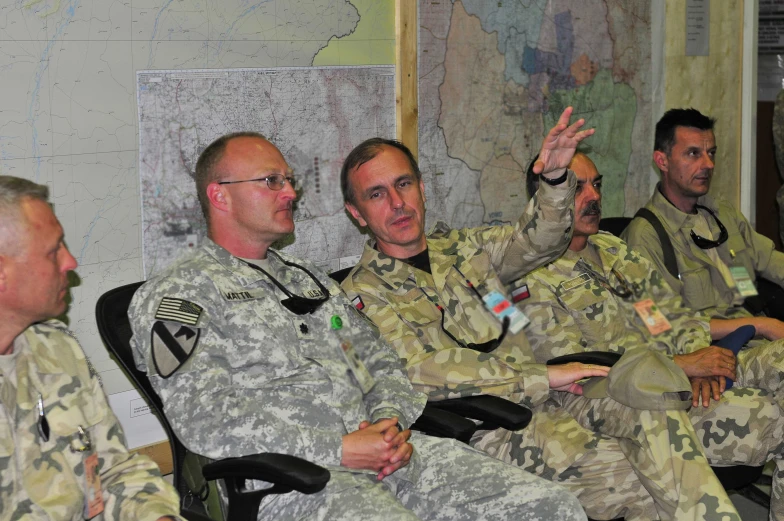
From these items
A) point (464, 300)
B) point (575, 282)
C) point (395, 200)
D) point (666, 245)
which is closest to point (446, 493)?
point (464, 300)

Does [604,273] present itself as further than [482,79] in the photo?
No

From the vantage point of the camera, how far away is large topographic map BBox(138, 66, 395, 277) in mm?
3078

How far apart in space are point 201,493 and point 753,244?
9.24 ft

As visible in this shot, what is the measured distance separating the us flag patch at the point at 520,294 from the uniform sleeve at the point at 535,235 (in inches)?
1.8

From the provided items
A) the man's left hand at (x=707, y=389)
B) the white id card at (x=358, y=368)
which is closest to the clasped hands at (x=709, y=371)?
the man's left hand at (x=707, y=389)

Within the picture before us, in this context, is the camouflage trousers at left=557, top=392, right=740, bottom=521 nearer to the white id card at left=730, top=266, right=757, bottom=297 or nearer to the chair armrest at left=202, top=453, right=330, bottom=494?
the chair armrest at left=202, top=453, right=330, bottom=494

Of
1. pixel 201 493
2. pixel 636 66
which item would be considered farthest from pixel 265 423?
pixel 636 66

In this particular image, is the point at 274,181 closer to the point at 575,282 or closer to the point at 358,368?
the point at 358,368

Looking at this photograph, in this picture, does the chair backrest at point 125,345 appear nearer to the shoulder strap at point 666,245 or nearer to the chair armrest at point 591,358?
the chair armrest at point 591,358

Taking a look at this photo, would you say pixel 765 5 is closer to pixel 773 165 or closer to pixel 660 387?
pixel 773 165

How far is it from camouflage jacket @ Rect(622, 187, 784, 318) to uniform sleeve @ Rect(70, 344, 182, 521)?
238 cm

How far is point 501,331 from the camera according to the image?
308 cm

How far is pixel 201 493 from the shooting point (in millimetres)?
2463

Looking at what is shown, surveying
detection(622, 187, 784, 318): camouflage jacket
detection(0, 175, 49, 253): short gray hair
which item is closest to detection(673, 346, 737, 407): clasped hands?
detection(622, 187, 784, 318): camouflage jacket
